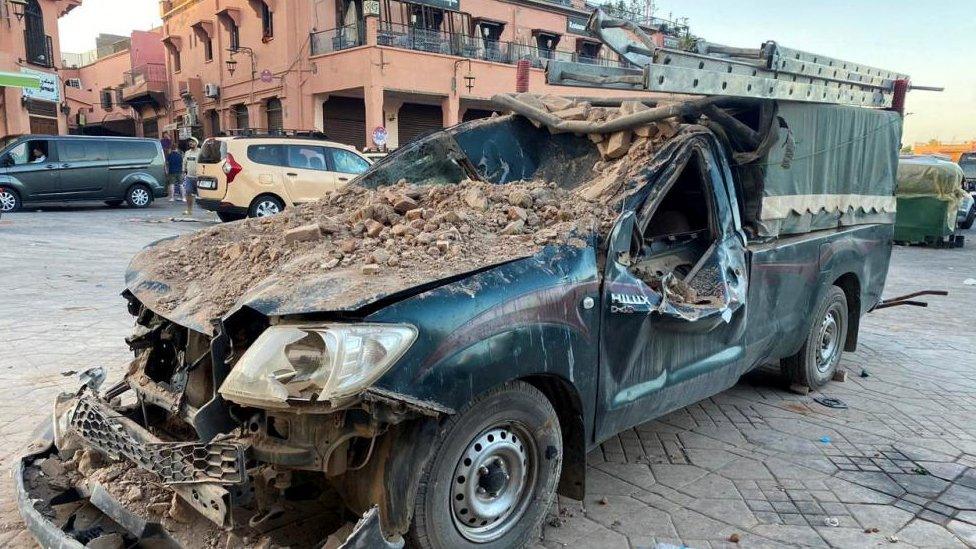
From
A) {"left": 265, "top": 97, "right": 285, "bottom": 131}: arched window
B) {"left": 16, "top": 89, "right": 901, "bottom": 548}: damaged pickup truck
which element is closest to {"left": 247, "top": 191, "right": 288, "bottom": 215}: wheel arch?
{"left": 16, "top": 89, "right": 901, "bottom": 548}: damaged pickup truck

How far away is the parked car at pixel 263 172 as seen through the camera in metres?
13.2

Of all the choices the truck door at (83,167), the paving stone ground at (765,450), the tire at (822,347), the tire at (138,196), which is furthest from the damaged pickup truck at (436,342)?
the tire at (138,196)

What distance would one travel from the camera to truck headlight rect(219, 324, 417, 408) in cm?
206

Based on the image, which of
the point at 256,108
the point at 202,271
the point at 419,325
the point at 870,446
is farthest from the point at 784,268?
the point at 256,108

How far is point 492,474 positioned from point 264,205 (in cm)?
1210

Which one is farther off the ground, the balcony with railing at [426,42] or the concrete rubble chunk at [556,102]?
the balcony with railing at [426,42]

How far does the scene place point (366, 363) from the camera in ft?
6.89

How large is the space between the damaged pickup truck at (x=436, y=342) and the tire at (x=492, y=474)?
10 millimetres

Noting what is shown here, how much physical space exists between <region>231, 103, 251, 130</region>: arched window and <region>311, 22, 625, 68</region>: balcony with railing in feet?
19.0

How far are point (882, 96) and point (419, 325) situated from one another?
4.50 m

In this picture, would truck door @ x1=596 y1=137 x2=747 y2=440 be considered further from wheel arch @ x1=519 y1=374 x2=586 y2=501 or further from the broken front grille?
the broken front grille

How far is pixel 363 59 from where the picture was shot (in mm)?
23016

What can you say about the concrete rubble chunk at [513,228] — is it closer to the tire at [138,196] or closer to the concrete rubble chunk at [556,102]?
the concrete rubble chunk at [556,102]

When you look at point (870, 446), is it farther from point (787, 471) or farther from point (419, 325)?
point (419, 325)
